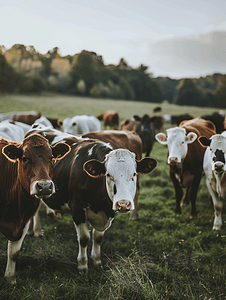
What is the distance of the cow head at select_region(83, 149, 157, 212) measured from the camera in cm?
274

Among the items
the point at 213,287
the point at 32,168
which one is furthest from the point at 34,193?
the point at 213,287

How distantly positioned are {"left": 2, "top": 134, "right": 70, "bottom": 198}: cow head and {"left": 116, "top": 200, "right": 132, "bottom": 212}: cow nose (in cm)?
73

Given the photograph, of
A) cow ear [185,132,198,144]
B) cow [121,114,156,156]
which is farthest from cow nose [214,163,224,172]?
cow [121,114,156,156]

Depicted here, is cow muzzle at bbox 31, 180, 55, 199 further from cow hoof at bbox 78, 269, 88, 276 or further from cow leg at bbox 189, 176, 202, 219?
cow leg at bbox 189, 176, 202, 219

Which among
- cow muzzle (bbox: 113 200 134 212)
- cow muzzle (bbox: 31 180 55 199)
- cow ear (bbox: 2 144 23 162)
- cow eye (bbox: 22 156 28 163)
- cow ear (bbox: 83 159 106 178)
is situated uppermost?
cow ear (bbox: 2 144 23 162)

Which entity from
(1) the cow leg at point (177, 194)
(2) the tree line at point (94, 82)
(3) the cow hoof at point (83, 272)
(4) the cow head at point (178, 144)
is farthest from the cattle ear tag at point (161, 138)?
(2) the tree line at point (94, 82)

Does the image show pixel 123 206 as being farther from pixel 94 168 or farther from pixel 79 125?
pixel 79 125

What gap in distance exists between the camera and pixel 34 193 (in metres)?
2.54

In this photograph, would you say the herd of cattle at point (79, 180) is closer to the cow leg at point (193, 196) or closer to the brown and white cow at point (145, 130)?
the cow leg at point (193, 196)

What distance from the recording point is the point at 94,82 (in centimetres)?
4669

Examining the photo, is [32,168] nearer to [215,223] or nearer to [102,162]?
[102,162]

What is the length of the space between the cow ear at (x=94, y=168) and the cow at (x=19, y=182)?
0.42 meters

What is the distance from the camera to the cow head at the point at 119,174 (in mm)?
2738

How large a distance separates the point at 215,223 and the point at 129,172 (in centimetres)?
305
